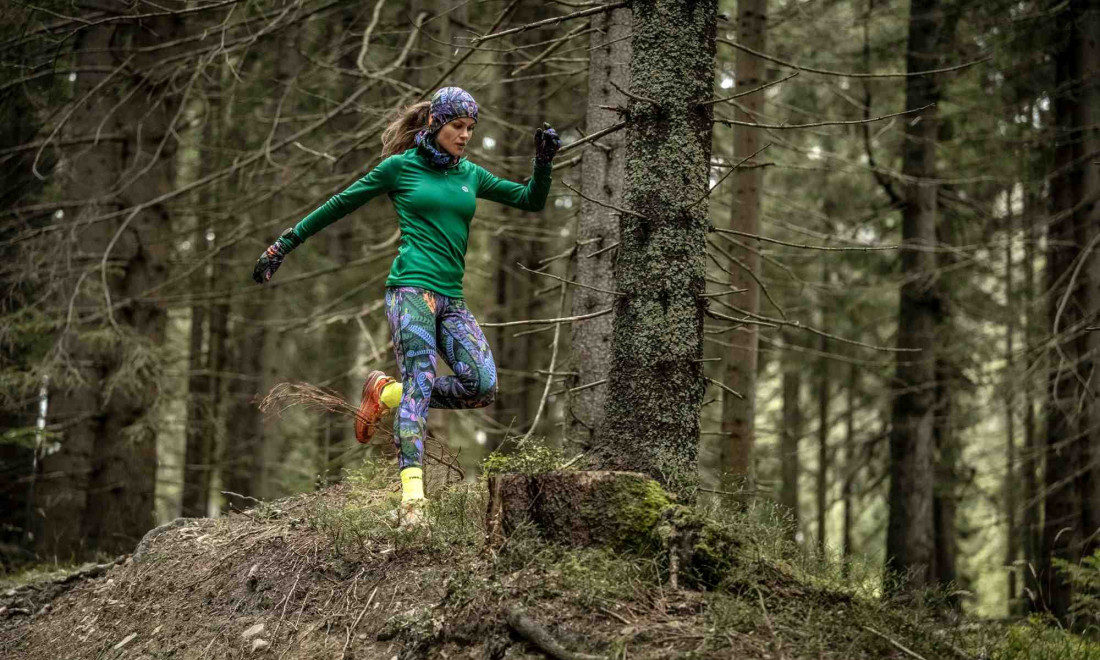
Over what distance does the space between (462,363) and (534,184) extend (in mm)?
1194

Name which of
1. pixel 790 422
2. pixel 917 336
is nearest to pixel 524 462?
pixel 917 336

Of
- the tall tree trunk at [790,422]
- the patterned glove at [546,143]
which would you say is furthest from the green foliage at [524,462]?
the tall tree trunk at [790,422]

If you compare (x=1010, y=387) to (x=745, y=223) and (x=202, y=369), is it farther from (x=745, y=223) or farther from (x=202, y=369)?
(x=202, y=369)

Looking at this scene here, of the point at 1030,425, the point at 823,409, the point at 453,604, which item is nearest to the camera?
the point at 453,604

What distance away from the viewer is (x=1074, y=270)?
1111 centimetres

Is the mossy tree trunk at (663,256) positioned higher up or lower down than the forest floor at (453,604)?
higher up

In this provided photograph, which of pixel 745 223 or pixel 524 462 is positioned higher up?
pixel 745 223

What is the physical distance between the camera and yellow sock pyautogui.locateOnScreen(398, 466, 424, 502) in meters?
5.80

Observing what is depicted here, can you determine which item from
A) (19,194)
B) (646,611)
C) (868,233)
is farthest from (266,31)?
(868,233)

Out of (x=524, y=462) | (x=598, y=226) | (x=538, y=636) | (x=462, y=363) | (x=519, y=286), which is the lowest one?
(x=538, y=636)

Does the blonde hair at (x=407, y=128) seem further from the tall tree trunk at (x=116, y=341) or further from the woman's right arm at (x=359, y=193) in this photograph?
the tall tree trunk at (x=116, y=341)

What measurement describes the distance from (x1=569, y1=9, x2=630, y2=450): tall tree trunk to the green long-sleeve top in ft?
7.40

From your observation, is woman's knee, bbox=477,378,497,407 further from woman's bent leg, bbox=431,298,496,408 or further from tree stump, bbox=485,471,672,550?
tree stump, bbox=485,471,672,550

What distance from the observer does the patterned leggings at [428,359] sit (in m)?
5.87
